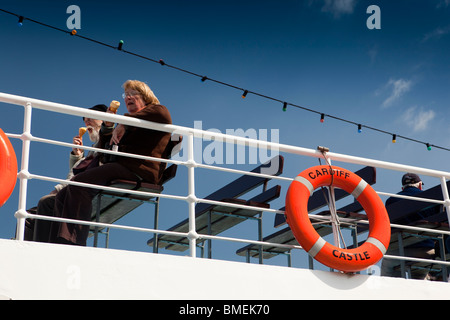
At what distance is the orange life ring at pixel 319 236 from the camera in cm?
331

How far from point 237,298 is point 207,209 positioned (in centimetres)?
188

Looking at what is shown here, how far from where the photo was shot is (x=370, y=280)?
3.41 meters

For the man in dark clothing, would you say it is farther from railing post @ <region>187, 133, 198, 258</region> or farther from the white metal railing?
railing post @ <region>187, 133, 198, 258</region>

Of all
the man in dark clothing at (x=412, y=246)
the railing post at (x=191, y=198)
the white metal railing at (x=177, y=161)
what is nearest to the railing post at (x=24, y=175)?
the white metal railing at (x=177, y=161)

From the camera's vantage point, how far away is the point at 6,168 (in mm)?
2752

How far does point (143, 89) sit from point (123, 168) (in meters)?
0.62

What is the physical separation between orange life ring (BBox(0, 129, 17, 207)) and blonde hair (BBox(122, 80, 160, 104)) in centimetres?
125

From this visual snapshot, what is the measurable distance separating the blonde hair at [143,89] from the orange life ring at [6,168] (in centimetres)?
125

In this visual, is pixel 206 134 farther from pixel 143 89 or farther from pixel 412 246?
pixel 412 246

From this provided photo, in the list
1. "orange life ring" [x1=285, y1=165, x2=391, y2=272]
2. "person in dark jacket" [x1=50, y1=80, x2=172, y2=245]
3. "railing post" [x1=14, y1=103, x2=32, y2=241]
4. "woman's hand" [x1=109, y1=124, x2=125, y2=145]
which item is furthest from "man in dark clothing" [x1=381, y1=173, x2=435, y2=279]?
"railing post" [x1=14, y1=103, x2=32, y2=241]

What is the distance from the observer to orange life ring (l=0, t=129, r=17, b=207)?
270 cm

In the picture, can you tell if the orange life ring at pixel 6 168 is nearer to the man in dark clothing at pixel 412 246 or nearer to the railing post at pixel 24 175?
the railing post at pixel 24 175

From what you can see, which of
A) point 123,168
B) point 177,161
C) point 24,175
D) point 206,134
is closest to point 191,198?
point 177,161
